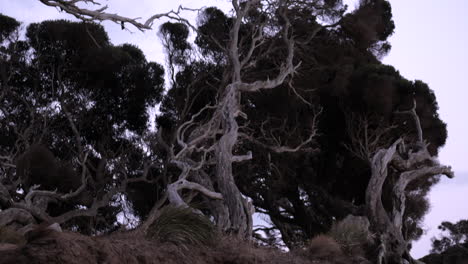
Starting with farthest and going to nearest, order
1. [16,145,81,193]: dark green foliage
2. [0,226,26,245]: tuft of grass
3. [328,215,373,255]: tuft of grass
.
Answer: [16,145,81,193]: dark green foliage < [328,215,373,255]: tuft of grass < [0,226,26,245]: tuft of grass

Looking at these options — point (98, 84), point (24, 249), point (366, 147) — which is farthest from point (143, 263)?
point (98, 84)

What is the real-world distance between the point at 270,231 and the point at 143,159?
488cm

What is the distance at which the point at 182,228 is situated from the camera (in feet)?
27.2

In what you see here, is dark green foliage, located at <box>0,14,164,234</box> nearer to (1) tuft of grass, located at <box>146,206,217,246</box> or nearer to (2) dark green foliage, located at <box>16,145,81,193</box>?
(2) dark green foliage, located at <box>16,145,81,193</box>

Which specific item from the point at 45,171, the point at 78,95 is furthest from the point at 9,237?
the point at 78,95

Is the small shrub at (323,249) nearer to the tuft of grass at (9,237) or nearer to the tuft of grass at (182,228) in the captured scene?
the tuft of grass at (182,228)

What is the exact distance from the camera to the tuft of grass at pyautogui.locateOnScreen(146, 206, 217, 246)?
26.7 ft

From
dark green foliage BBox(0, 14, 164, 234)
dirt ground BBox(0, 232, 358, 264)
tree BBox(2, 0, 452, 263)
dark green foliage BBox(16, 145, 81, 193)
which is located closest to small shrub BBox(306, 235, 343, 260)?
dirt ground BBox(0, 232, 358, 264)

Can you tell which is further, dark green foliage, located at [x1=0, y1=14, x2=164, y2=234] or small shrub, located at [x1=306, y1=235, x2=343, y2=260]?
dark green foliage, located at [x1=0, y1=14, x2=164, y2=234]

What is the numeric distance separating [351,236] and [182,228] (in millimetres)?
5748

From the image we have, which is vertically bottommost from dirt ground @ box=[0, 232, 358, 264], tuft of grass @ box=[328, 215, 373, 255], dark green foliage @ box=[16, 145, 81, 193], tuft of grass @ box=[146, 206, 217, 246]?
dirt ground @ box=[0, 232, 358, 264]

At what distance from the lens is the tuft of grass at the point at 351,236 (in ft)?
42.1

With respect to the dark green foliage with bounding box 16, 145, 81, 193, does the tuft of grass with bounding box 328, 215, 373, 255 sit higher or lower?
lower

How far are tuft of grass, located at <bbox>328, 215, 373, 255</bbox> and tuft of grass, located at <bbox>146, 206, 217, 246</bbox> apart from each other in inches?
181
